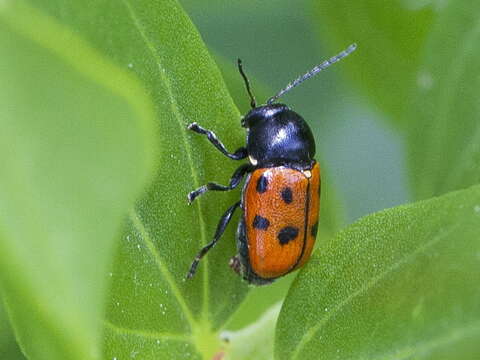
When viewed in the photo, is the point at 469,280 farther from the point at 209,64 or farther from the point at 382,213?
the point at 209,64

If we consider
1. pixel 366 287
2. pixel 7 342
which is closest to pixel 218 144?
pixel 366 287

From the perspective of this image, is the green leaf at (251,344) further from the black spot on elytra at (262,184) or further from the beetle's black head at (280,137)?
the beetle's black head at (280,137)

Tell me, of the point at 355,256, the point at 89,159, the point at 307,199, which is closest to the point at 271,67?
the point at 307,199

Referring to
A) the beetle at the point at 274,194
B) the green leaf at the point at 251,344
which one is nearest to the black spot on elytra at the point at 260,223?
the beetle at the point at 274,194

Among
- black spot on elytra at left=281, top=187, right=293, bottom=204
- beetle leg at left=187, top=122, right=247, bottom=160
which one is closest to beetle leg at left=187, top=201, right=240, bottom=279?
beetle leg at left=187, top=122, right=247, bottom=160

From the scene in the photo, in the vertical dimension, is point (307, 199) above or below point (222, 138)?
below

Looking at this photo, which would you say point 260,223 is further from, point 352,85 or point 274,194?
point 352,85
